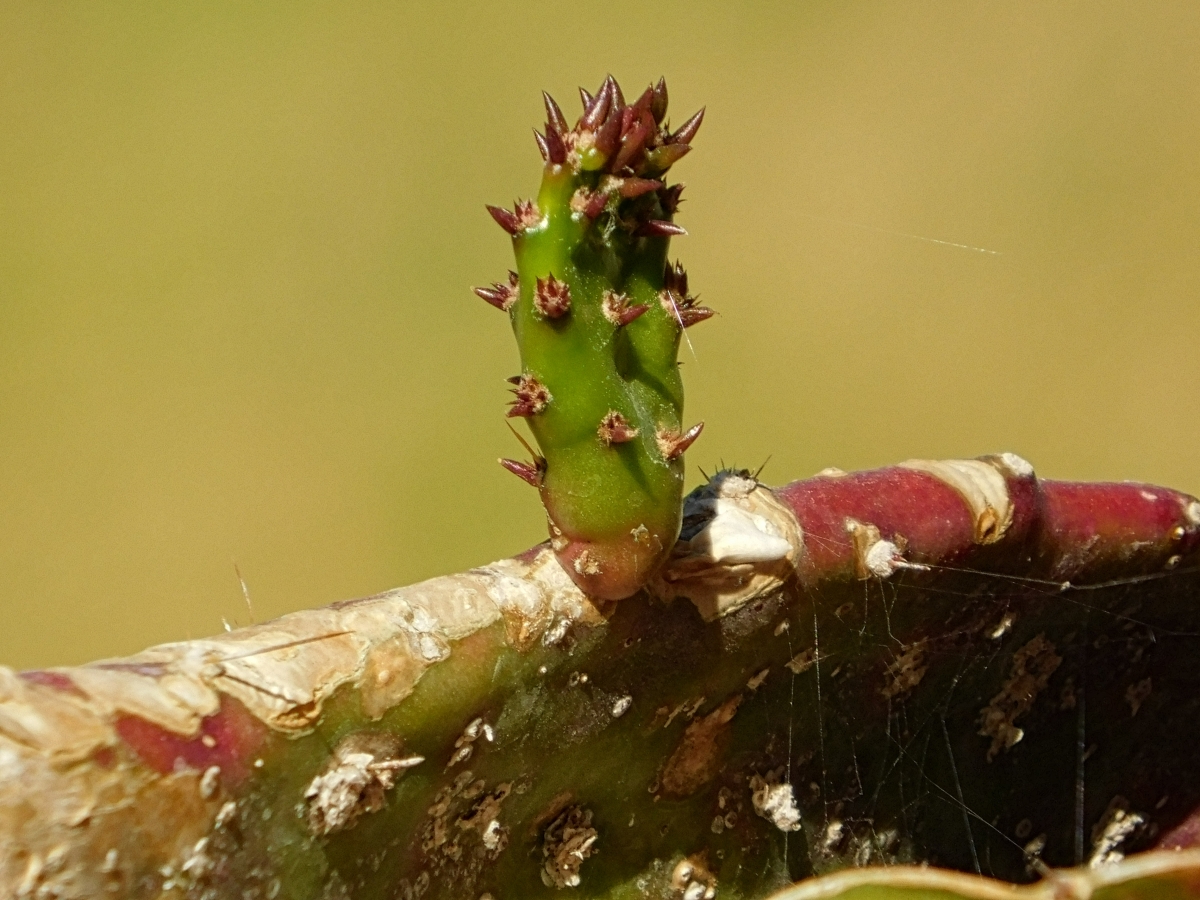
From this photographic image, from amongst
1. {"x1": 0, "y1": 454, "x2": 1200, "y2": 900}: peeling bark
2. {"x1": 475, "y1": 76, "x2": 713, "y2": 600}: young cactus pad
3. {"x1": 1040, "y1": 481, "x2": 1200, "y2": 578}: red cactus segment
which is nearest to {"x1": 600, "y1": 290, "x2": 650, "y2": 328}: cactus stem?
{"x1": 475, "y1": 76, "x2": 713, "y2": 600}: young cactus pad

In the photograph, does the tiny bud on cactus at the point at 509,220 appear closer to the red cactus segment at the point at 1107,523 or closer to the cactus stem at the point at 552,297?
the cactus stem at the point at 552,297

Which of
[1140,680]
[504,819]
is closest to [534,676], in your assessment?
[504,819]

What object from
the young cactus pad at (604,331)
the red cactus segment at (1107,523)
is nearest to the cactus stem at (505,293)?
the young cactus pad at (604,331)

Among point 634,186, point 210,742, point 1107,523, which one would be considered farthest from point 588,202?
point 1107,523

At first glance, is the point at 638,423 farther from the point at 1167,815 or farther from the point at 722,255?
the point at 722,255

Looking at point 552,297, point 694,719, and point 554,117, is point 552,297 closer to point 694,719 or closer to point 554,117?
point 554,117

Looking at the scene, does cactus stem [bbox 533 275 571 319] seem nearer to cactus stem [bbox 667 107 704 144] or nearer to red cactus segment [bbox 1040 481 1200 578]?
cactus stem [bbox 667 107 704 144]
